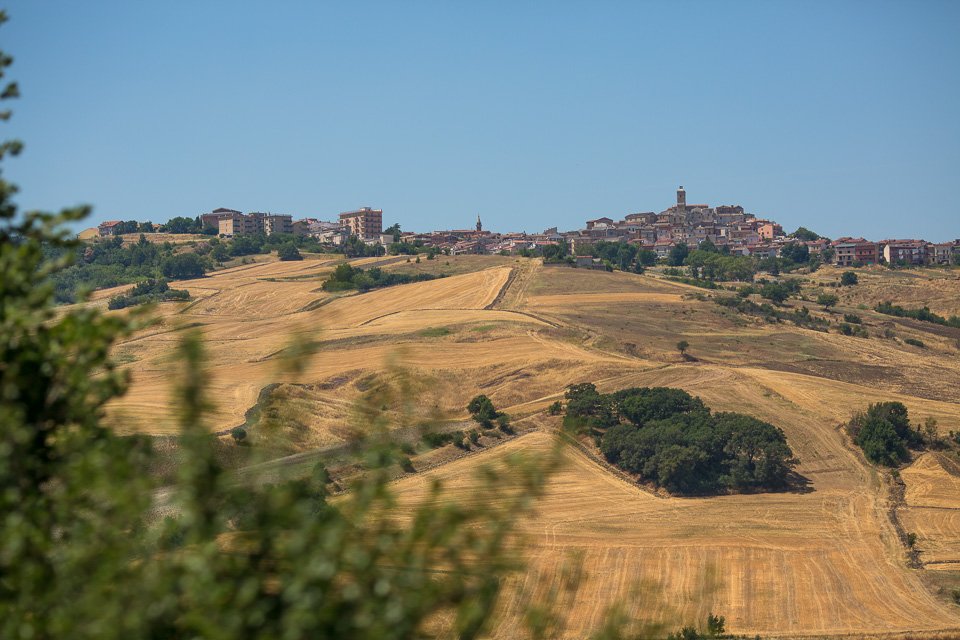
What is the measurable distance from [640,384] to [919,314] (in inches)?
2278

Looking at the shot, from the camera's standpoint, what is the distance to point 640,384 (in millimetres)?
64000

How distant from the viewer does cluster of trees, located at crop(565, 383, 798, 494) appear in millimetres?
49562

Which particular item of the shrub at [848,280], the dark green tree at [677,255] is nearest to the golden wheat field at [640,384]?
the shrub at [848,280]

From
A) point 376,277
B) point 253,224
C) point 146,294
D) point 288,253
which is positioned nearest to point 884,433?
point 376,277

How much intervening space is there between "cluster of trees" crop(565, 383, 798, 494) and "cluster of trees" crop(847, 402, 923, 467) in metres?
6.32

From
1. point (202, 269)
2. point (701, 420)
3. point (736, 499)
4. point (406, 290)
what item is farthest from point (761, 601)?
point (202, 269)

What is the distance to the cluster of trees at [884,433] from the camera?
5403 cm

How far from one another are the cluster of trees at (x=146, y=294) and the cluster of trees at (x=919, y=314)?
286 feet

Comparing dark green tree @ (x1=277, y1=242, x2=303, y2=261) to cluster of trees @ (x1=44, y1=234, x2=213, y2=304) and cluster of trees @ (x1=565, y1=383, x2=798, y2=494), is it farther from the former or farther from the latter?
cluster of trees @ (x1=565, y1=383, x2=798, y2=494)

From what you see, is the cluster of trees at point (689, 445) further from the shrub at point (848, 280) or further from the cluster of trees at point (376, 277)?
the shrub at point (848, 280)

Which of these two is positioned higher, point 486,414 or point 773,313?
point 773,313

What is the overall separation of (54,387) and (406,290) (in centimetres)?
9967

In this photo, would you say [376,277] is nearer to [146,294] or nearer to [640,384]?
[146,294]

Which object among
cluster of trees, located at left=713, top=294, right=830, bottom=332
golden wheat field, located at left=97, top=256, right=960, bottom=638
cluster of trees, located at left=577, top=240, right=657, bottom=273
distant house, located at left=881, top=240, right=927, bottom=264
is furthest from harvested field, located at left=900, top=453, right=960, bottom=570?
distant house, located at left=881, top=240, right=927, bottom=264
